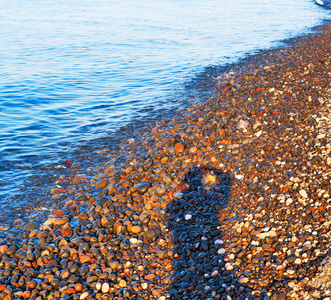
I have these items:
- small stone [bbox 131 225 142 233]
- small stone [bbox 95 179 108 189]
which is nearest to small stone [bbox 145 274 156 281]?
small stone [bbox 131 225 142 233]

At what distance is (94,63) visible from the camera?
2094cm

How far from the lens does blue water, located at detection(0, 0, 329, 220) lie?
445 inches

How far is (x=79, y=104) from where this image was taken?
46.7ft

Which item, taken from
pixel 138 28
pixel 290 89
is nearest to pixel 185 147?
pixel 290 89

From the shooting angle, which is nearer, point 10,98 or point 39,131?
point 39,131

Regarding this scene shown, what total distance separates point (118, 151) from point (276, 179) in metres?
5.15

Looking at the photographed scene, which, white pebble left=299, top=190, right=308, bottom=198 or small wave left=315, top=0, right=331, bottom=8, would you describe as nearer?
white pebble left=299, top=190, right=308, bottom=198

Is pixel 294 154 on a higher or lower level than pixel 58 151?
higher

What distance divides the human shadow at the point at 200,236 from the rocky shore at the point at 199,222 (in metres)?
0.02

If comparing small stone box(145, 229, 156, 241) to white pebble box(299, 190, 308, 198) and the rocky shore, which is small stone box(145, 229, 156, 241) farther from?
white pebble box(299, 190, 308, 198)

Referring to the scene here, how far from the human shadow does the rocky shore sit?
0.02 m

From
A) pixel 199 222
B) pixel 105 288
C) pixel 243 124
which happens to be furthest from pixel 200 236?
pixel 243 124

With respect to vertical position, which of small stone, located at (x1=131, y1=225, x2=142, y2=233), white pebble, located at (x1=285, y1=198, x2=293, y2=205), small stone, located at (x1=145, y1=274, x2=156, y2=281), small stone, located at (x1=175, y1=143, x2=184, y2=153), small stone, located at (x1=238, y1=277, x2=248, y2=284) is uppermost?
white pebble, located at (x1=285, y1=198, x2=293, y2=205)

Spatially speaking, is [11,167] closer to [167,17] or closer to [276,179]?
[276,179]
